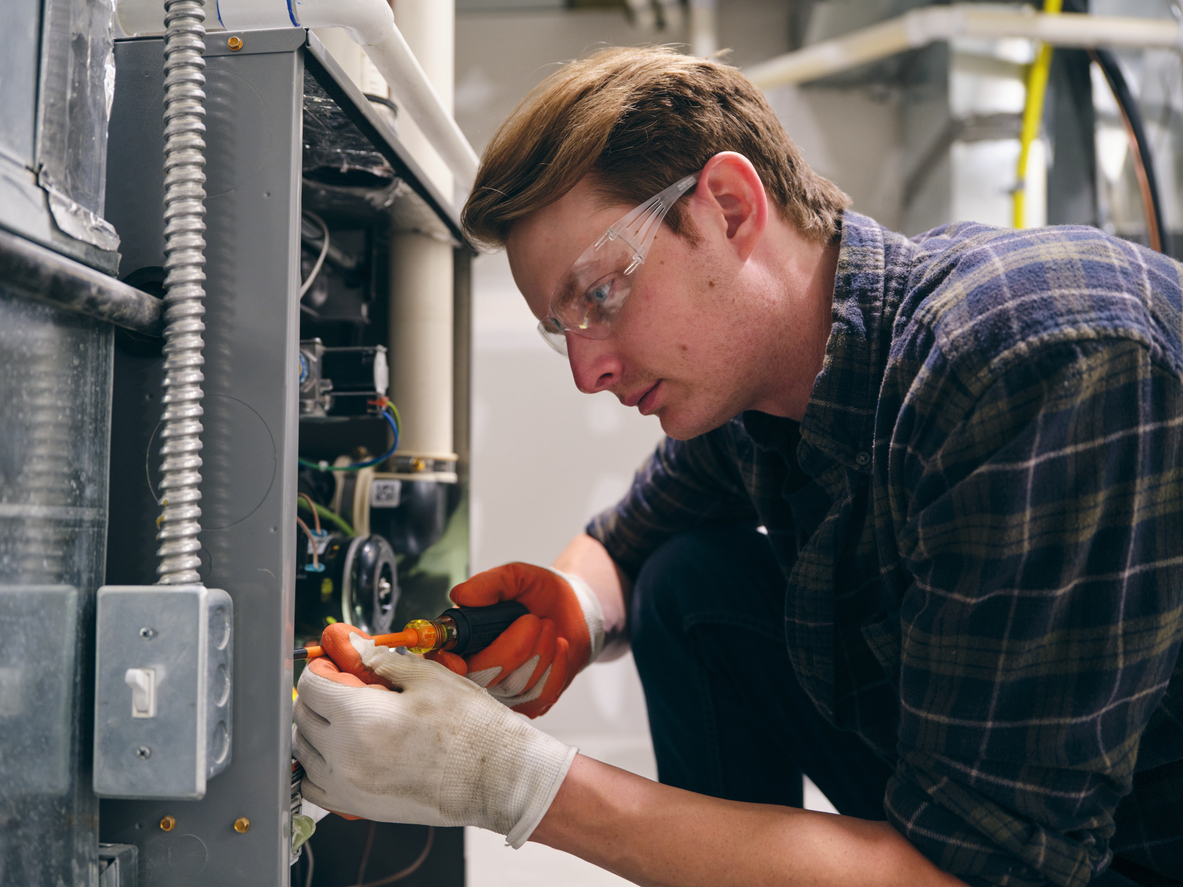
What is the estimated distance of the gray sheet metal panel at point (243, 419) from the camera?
1.86 feet

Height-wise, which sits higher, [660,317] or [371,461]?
[660,317]

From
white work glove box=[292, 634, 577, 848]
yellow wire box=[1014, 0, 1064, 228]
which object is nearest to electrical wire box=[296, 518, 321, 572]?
white work glove box=[292, 634, 577, 848]

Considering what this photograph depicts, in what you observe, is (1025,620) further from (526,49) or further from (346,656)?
(526,49)

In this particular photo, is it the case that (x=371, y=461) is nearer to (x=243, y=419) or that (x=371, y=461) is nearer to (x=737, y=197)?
(x=243, y=419)

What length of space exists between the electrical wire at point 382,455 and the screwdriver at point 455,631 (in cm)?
26

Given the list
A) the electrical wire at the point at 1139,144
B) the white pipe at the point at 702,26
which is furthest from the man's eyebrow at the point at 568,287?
the electrical wire at the point at 1139,144

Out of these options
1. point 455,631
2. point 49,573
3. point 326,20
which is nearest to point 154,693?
point 49,573

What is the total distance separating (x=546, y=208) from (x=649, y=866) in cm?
61

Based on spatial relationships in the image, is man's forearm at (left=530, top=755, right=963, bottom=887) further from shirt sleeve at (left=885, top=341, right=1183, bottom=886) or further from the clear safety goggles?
the clear safety goggles

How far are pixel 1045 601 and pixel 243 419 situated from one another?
60cm

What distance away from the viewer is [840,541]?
2.57 ft

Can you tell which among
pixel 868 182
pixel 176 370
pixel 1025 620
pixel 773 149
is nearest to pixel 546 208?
pixel 773 149

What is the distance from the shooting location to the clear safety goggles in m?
0.75

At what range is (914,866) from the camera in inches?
24.1
